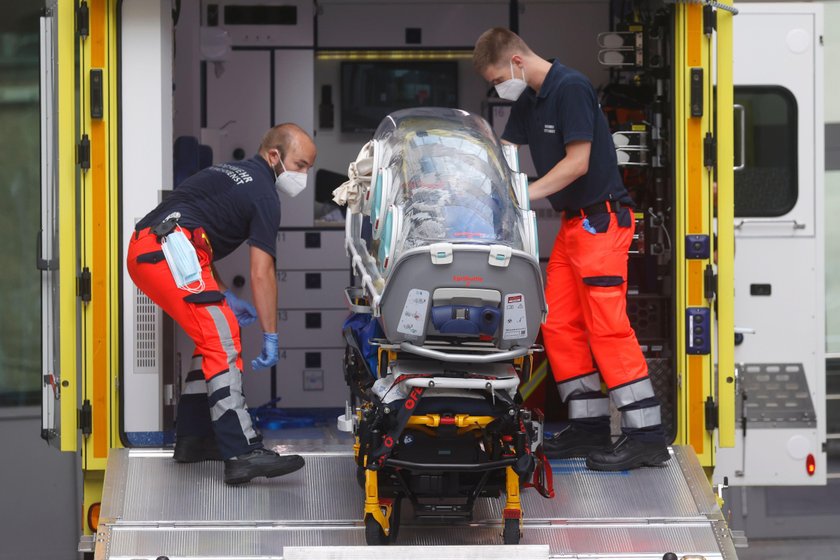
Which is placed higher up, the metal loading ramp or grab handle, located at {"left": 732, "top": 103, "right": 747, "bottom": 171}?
grab handle, located at {"left": 732, "top": 103, "right": 747, "bottom": 171}

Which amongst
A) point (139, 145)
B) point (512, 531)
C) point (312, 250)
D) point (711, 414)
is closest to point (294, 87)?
point (312, 250)

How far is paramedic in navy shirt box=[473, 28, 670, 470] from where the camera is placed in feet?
18.7

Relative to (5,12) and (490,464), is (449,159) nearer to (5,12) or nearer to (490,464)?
(490,464)

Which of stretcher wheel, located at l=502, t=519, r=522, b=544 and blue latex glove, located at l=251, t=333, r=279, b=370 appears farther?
blue latex glove, located at l=251, t=333, r=279, b=370

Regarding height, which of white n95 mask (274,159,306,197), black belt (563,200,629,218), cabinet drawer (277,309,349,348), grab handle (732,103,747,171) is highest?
grab handle (732,103,747,171)

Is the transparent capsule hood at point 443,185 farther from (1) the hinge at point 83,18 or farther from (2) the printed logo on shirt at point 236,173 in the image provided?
(1) the hinge at point 83,18

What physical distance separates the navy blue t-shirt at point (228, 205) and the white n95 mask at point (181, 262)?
0.13m

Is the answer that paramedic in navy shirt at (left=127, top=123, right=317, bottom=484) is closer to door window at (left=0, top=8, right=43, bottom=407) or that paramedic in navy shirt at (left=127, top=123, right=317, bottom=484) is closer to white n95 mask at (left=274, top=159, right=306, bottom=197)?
white n95 mask at (left=274, top=159, right=306, bottom=197)

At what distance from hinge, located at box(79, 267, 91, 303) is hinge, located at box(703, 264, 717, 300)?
8.23ft

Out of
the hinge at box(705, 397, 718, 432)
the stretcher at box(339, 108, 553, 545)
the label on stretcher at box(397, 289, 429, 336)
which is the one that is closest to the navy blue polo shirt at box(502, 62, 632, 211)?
the stretcher at box(339, 108, 553, 545)

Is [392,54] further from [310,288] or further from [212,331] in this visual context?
[212,331]

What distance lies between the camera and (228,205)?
223 inches

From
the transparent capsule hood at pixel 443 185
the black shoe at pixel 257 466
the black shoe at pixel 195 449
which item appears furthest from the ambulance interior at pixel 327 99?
the transparent capsule hood at pixel 443 185

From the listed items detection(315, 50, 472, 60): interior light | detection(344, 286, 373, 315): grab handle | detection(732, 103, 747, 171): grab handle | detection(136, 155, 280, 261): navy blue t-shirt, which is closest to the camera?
detection(344, 286, 373, 315): grab handle
